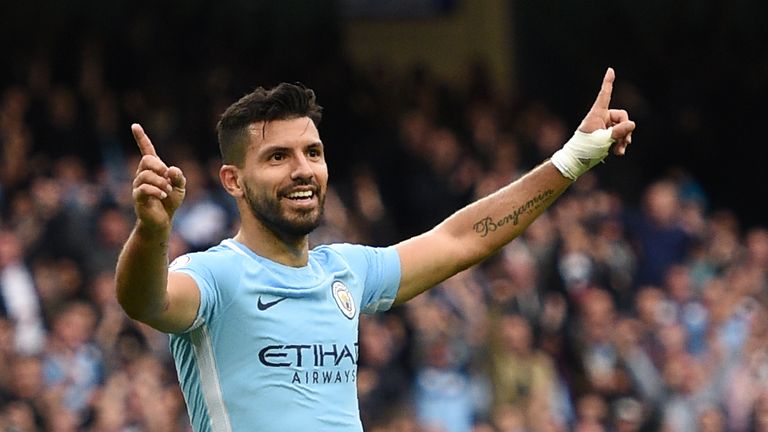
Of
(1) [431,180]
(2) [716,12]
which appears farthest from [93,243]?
(2) [716,12]

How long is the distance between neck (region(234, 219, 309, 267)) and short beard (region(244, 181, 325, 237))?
32 millimetres

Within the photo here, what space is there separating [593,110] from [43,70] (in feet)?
28.9

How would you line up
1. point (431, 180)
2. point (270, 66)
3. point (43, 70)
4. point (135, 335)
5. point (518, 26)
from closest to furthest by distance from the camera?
point (135, 335)
point (43, 70)
point (431, 180)
point (270, 66)
point (518, 26)

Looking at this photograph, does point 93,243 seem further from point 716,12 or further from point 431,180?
point 716,12

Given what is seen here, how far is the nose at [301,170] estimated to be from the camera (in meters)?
5.09

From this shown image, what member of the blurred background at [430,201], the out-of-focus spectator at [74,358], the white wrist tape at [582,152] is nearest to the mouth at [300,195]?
the white wrist tape at [582,152]

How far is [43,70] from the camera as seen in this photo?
45.4 feet

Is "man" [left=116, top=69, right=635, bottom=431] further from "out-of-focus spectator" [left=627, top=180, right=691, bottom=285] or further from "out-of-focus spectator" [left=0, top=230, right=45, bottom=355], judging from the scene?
"out-of-focus spectator" [left=627, top=180, right=691, bottom=285]

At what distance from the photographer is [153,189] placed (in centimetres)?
442

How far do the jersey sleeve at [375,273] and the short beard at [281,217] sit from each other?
1.33 feet

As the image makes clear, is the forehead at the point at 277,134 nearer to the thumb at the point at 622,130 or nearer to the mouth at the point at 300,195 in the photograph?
the mouth at the point at 300,195

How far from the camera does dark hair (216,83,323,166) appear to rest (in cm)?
515

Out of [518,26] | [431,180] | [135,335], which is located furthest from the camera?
[518,26]

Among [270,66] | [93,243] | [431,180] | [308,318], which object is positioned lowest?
[308,318]
